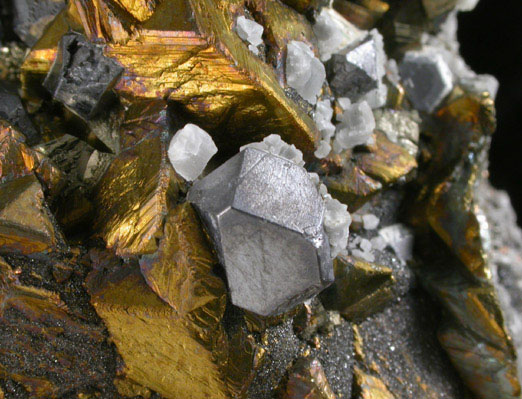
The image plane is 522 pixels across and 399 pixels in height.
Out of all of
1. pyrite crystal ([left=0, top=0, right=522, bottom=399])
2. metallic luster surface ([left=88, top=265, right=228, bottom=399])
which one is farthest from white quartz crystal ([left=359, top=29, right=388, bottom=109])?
metallic luster surface ([left=88, top=265, right=228, bottom=399])

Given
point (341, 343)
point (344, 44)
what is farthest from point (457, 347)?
point (344, 44)

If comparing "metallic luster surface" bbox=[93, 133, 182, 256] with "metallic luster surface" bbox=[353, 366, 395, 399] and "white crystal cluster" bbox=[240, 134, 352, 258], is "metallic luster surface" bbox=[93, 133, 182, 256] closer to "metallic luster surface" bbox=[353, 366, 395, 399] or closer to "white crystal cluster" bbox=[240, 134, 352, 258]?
"white crystal cluster" bbox=[240, 134, 352, 258]

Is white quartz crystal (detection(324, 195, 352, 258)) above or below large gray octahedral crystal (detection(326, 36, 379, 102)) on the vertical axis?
below

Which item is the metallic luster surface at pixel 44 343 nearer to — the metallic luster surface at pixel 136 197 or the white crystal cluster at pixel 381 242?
the metallic luster surface at pixel 136 197

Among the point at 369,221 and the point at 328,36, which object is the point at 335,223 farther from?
the point at 328,36

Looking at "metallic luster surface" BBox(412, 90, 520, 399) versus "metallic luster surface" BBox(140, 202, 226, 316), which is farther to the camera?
"metallic luster surface" BBox(412, 90, 520, 399)

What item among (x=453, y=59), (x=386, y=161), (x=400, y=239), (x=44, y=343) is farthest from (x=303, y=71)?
(x=453, y=59)

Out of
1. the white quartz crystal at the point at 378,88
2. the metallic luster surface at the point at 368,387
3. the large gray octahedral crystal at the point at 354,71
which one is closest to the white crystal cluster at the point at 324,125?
the large gray octahedral crystal at the point at 354,71
